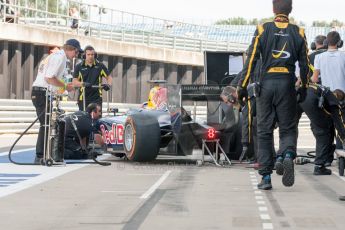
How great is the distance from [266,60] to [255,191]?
1.49 meters

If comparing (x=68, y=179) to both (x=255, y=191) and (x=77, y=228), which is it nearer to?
(x=255, y=191)

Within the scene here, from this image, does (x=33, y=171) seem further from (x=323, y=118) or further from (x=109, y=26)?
(x=109, y=26)

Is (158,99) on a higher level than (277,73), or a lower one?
lower

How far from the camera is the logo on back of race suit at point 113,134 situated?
644 inches

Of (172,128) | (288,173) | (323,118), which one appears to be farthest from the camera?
(172,128)

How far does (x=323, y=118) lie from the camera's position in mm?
14445

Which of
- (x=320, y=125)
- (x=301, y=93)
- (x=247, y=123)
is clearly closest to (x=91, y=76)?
(x=247, y=123)

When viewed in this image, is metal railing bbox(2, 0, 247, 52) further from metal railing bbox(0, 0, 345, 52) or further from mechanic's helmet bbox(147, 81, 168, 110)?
mechanic's helmet bbox(147, 81, 168, 110)

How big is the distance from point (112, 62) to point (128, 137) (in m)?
24.1

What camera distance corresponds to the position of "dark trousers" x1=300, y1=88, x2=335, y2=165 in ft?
46.8

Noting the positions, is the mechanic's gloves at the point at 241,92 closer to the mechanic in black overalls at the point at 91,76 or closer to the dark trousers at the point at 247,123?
the dark trousers at the point at 247,123

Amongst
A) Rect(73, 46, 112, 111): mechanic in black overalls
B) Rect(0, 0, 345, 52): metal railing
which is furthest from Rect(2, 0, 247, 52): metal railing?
Rect(73, 46, 112, 111): mechanic in black overalls

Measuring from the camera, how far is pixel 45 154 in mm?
15211

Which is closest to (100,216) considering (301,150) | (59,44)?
(301,150)
